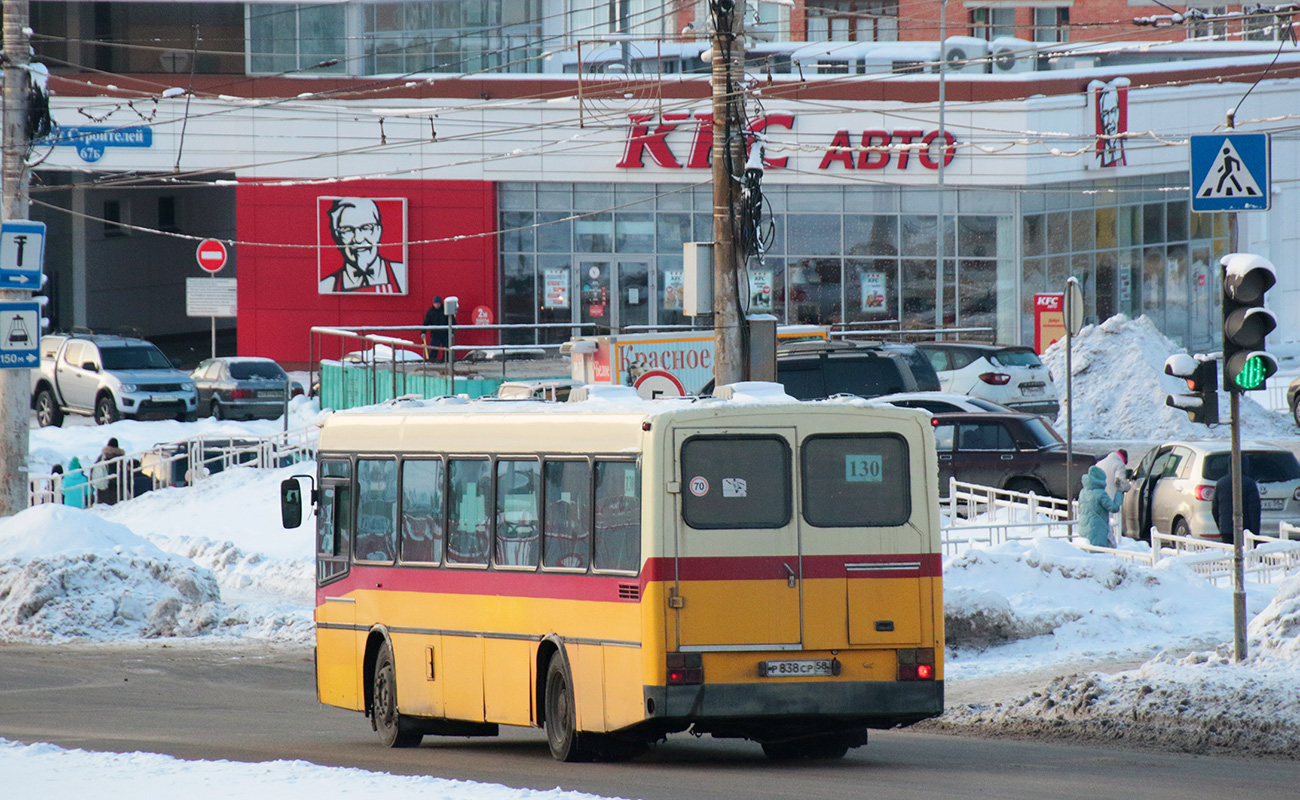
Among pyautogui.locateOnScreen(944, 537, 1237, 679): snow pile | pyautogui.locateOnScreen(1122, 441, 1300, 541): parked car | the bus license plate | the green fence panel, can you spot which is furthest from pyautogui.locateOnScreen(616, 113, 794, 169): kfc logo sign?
the bus license plate

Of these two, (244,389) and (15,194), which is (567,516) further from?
(244,389)

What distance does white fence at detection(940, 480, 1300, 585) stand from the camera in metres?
17.3

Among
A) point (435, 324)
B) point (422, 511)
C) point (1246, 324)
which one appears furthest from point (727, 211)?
point (435, 324)

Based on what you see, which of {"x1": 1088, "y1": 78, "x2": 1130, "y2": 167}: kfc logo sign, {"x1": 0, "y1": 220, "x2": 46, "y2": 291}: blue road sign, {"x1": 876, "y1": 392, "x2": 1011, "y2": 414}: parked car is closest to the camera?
{"x1": 0, "y1": 220, "x2": 46, "y2": 291}: blue road sign

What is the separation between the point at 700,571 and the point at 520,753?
7.91ft

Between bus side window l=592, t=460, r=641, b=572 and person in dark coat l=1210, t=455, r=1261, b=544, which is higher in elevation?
bus side window l=592, t=460, r=641, b=572

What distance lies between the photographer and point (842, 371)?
26125 mm

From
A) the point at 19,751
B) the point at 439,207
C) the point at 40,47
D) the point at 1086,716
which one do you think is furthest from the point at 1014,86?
the point at 19,751

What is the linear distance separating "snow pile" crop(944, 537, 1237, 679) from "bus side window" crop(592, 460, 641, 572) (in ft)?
16.7

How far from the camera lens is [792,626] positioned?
10.1 m

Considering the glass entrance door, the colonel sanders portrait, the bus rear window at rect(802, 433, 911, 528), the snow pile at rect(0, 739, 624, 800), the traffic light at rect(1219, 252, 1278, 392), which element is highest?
the colonel sanders portrait

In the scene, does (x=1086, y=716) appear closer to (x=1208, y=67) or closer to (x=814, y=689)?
(x=814, y=689)

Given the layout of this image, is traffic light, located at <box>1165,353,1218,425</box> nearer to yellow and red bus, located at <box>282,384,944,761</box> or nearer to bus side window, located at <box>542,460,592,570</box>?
yellow and red bus, located at <box>282,384,944,761</box>

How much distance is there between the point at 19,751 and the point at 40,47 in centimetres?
3966
